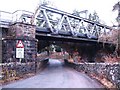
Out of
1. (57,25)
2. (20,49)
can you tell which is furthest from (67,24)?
(20,49)

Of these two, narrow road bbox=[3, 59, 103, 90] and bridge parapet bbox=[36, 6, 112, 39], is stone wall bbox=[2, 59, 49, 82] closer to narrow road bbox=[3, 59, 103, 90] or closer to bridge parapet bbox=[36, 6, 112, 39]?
narrow road bbox=[3, 59, 103, 90]

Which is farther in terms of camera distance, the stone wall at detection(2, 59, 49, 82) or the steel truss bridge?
the steel truss bridge

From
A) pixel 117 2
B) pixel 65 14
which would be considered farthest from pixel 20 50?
pixel 65 14

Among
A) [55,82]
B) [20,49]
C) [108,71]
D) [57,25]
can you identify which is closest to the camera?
[108,71]

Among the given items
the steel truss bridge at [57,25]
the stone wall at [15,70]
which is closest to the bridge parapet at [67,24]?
the steel truss bridge at [57,25]

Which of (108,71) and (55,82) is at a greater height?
(108,71)

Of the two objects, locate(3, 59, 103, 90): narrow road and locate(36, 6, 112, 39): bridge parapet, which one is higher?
locate(36, 6, 112, 39): bridge parapet

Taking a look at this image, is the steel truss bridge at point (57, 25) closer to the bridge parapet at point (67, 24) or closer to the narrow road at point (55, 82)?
the bridge parapet at point (67, 24)

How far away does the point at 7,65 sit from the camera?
18422mm

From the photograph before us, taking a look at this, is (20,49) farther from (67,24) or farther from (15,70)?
(67,24)

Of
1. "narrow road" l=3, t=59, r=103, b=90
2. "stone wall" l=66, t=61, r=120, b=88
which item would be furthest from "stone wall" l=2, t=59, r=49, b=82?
"stone wall" l=66, t=61, r=120, b=88

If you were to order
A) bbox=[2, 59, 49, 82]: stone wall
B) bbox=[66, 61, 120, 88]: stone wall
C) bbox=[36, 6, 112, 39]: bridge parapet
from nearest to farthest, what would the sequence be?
bbox=[66, 61, 120, 88]: stone wall → bbox=[2, 59, 49, 82]: stone wall → bbox=[36, 6, 112, 39]: bridge parapet

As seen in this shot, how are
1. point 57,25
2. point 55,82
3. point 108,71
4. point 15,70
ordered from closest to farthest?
1. point 108,71
2. point 55,82
3. point 15,70
4. point 57,25

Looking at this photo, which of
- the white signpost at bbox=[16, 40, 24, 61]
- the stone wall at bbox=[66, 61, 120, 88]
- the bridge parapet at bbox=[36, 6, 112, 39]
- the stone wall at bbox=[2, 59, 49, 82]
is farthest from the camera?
the bridge parapet at bbox=[36, 6, 112, 39]
